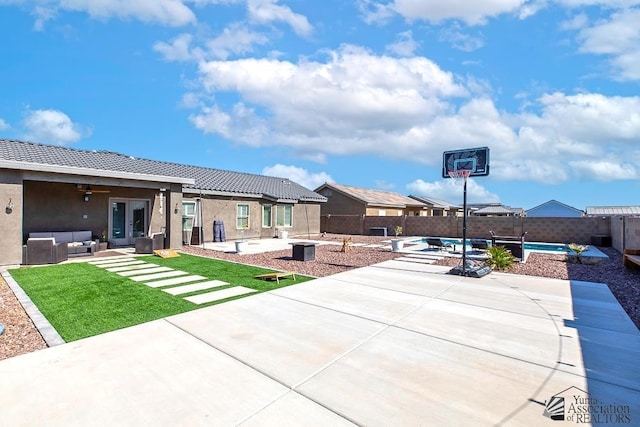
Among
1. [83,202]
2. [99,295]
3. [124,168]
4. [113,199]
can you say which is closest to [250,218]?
[113,199]

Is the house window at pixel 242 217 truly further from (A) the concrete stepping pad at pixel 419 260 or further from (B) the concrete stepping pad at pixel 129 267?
(A) the concrete stepping pad at pixel 419 260

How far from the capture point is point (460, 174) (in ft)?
34.8

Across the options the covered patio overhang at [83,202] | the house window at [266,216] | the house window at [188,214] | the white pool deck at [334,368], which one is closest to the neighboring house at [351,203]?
the house window at [266,216]

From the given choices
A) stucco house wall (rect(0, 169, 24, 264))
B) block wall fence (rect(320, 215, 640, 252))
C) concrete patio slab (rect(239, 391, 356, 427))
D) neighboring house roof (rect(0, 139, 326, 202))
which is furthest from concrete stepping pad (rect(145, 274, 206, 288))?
block wall fence (rect(320, 215, 640, 252))

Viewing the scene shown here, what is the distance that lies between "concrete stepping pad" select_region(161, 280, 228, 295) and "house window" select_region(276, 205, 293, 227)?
14.5 metres

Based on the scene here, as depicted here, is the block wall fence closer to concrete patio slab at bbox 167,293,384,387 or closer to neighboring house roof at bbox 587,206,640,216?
concrete patio slab at bbox 167,293,384,387

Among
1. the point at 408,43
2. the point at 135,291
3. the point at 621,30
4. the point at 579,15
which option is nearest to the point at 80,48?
the point at 135,291

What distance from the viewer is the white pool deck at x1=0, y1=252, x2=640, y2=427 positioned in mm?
2893

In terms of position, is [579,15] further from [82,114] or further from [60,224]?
[82,114]

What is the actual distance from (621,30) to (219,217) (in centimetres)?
1829

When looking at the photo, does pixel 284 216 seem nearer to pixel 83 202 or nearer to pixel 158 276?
pixel 83 202

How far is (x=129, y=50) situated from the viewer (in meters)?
14.5

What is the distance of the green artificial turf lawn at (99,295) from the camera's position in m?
5.17

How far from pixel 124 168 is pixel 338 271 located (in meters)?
10.0
